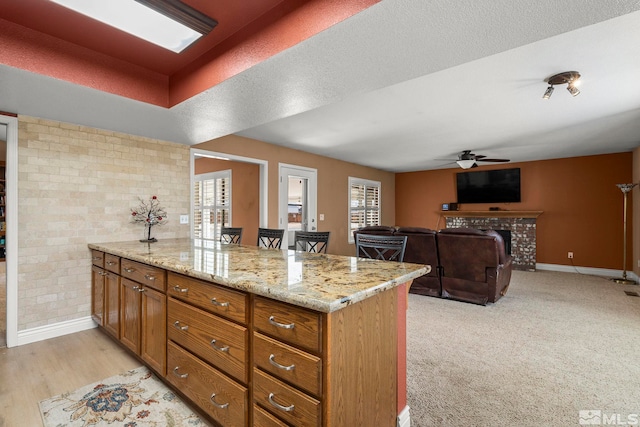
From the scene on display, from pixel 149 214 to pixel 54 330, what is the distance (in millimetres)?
1404

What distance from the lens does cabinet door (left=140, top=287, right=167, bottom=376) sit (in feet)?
6.48

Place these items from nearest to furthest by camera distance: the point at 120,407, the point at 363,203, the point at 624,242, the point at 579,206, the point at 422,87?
the point at 120,407 < the point at 422,87 < the point at 624,242 < the point at 579,206 < the point at 363,203

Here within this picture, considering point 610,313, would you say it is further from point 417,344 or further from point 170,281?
point 170,281

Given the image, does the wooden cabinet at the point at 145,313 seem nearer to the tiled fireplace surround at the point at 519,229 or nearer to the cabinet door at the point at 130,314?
the cabinet door at the point at 130,314

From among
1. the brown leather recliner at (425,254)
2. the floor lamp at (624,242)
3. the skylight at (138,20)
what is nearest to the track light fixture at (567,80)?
the brown leather recliner at (425,254)

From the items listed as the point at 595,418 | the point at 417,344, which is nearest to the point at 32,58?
the point at 417,344

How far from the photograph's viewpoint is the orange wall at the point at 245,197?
5.46m

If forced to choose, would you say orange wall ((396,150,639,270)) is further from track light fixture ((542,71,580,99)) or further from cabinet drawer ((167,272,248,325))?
cabinet drawer ((167,272,248,325))

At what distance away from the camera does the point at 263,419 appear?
1330mm

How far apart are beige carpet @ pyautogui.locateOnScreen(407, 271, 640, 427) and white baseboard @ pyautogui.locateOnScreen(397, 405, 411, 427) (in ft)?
0.36

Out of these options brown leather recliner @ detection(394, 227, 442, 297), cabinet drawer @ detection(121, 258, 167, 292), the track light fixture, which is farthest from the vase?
the track light fixture

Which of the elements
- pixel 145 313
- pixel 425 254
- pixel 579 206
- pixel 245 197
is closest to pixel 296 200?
pixel 245 197

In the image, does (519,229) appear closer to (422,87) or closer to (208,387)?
(422,87)

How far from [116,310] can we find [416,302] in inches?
133
